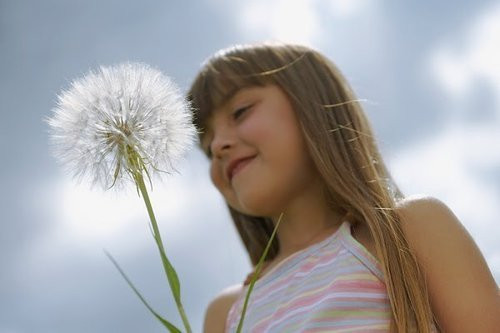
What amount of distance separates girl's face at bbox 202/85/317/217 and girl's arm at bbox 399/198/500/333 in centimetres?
41

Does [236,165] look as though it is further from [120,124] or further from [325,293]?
[120,124]

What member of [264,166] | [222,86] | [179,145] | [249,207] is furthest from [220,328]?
[179,145]

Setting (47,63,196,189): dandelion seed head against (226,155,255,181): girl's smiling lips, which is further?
(226,155,255,181): girl's smiling lips

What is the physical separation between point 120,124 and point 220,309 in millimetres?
1291

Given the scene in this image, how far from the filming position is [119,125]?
5.10ft

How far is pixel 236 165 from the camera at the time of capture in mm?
2348

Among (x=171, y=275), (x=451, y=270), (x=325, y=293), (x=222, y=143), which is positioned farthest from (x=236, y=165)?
(x=171, y=275)

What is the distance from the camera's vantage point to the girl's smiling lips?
2311 mm

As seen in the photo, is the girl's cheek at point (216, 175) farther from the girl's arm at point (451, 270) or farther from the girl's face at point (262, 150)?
the girl's arm at point (451, 270)

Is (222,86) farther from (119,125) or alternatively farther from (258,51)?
(119,125)

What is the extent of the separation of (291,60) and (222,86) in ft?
0.89

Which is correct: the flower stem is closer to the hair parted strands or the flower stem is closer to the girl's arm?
the hair parted strands

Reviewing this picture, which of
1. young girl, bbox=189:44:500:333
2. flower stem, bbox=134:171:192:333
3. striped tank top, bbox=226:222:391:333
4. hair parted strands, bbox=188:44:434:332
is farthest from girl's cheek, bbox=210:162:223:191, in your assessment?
flower stem, bbox=134:171:192:333

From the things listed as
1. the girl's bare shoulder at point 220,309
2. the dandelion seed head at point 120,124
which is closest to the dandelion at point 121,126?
the dandelion seed head at point 120,124
